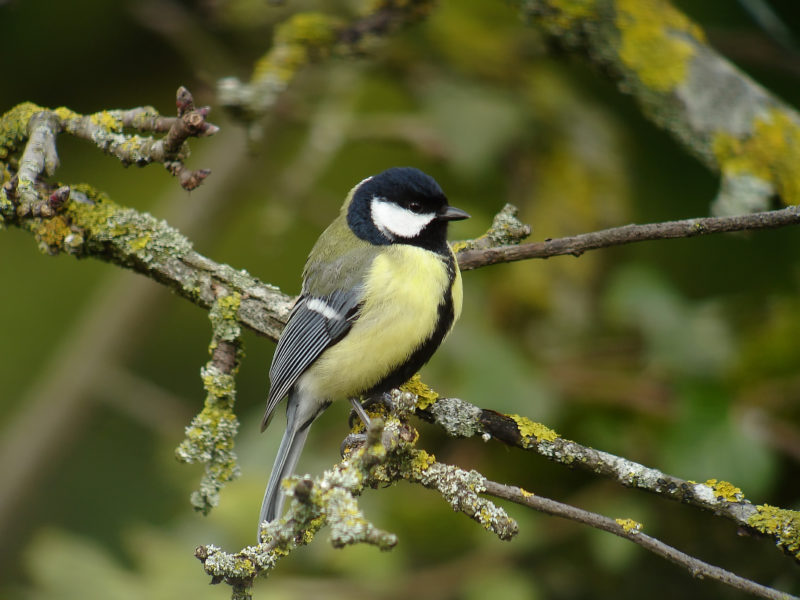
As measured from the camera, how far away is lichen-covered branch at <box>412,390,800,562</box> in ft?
3.76

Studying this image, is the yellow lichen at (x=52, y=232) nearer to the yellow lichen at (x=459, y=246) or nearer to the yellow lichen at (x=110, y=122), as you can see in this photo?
the yellow lichen at (x=110, y=122)

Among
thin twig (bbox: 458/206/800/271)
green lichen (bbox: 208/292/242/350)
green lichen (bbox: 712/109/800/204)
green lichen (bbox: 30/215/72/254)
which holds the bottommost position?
green lichen (bbox: 208/292/242/350)

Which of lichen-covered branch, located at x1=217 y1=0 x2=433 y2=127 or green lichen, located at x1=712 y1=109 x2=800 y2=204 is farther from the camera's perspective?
lichen-covered branch, located at x1=217 y1=0 x2=433 y2=127

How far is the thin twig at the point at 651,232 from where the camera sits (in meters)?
1.22

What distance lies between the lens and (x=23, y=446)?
2650 millimetres

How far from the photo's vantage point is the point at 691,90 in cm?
170

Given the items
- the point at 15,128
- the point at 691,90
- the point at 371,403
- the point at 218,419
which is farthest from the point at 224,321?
the point at 691,90

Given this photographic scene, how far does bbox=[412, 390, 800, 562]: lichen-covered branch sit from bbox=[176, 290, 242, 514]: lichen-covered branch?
36 centimetres

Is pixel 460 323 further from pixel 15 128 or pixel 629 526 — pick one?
pixel 15 128

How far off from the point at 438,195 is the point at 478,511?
0.93 meters

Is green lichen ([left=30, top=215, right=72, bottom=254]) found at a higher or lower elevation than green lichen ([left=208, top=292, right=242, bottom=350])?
higher

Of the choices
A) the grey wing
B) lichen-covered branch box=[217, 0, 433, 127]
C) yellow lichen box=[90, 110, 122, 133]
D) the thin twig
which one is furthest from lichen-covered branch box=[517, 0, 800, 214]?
yellow lichen box=[90, 110, 122, 133]

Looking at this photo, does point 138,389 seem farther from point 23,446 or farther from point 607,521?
point 607,521

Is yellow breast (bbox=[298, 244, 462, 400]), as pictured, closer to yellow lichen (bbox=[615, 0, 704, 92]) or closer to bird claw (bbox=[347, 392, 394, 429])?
bird claw (bbox=[347, 392, 394, 429])
